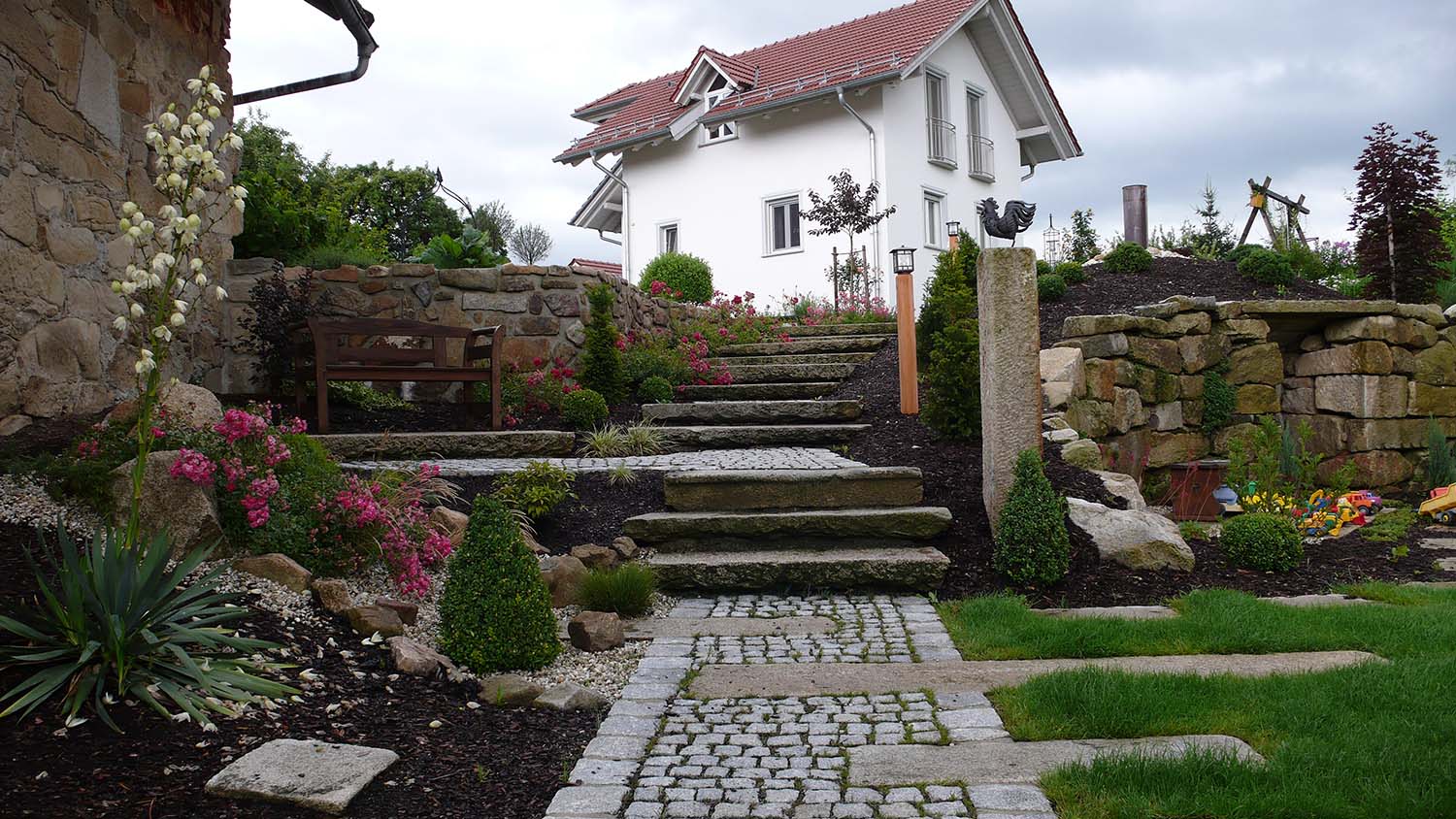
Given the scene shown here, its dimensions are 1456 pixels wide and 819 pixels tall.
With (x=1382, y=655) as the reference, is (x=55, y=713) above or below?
above

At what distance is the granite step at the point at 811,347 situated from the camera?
1193cm

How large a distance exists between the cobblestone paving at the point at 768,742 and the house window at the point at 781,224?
14.4m

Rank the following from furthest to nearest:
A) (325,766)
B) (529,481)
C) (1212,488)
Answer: (1212,488) → (529,481) → (325,766)

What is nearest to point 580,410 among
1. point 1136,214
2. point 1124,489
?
point 1124,489

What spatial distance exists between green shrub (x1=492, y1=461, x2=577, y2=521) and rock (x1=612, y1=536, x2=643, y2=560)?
492 millimetres

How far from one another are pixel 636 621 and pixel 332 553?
4.57 ft

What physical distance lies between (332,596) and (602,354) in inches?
219

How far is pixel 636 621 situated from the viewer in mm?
4664

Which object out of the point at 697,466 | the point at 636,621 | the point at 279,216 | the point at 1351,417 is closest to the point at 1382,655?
the point at 636,621

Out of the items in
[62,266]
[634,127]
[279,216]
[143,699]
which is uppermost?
[634,127]

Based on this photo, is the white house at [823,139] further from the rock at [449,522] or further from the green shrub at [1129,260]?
the rock at [449,522]

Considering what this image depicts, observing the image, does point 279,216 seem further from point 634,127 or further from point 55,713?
point 634,127

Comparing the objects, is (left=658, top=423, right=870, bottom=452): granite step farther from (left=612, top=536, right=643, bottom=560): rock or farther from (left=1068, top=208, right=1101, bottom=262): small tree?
(left=1068, top=208, right=1101, bottom=262): small tree

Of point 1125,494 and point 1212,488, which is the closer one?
point 1125,494
